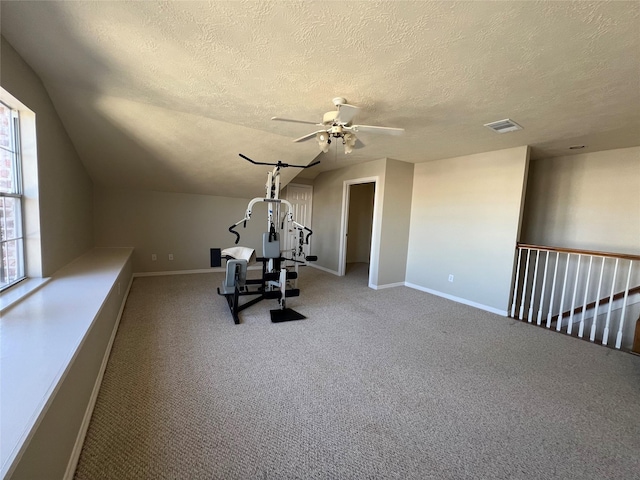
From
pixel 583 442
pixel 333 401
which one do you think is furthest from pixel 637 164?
pixel 333 401

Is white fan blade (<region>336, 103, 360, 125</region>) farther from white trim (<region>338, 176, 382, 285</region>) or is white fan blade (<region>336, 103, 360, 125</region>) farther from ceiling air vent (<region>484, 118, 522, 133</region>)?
white trim (<region>338, 176, 382, 285</region>)

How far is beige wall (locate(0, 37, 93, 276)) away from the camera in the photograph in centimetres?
188

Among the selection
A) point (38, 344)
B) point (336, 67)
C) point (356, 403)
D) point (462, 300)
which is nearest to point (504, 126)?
point (336, 67)

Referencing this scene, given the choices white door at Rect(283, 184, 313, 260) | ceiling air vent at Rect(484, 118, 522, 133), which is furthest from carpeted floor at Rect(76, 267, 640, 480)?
white door at Rect(283, 184, 313, 260)

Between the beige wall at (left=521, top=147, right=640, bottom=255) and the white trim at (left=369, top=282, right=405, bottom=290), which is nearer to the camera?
the beige wall at (left=521, top=147, right=640, bottom=255)

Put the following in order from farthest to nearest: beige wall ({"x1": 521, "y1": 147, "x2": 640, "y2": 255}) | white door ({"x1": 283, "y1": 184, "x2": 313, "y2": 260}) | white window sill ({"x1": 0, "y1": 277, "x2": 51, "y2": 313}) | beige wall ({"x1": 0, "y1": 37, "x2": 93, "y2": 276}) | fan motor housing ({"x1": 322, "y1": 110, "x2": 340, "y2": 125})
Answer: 1. white door ({"x1": 283, "y1": 184, "x2": 313, "y2": 260})
2. beige wall ({"x1": 521, "y1": 147, "x2": 640, "y2": 255})
3. fan motor housing ({"x1": 322, "y1": 110, "x2": 340, "y2": 125})
4. beige wall ({"x1": 0, "y1": 37, "x2": 93, "y2": 276})
5. white window sill ({"x1": 0, "y1": 277, "x2": 51, "y2": 313})

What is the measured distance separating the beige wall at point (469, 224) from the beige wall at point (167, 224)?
3.31 metres

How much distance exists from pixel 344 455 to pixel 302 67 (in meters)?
2.44

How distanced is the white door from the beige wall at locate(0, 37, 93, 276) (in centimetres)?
364

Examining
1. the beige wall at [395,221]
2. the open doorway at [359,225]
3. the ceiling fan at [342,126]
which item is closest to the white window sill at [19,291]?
the ceiling fan at [342,126]

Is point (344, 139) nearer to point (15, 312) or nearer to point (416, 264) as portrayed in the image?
point (15, 312)

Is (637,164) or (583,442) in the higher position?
(637,164)

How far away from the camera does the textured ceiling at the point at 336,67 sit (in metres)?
1.37

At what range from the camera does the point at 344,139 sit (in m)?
2.46
